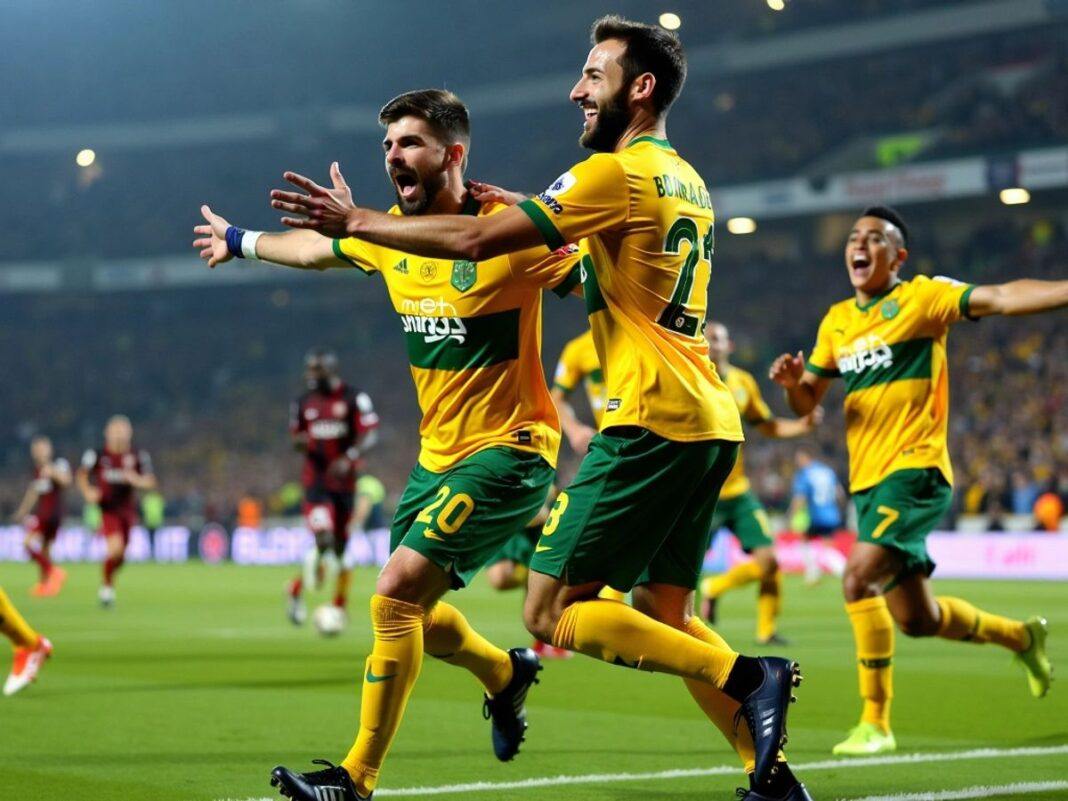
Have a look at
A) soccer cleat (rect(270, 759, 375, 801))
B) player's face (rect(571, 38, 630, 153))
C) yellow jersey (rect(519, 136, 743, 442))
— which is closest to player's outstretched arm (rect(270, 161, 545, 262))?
yellow jersey (rect(519, 136, 743, 442))

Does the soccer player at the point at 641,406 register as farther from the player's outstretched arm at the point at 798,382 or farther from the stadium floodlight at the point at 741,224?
the stadium floodlight at the point at 741,224

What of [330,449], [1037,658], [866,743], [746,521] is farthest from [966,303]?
[330,449]

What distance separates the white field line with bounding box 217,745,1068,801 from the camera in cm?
589

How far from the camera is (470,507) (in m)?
5.49

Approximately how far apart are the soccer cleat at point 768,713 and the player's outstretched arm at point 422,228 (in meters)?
1.49

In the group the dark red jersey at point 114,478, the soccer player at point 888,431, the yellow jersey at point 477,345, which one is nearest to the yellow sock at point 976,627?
the soccer player at point 888,431

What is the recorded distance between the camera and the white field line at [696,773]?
5.89 m

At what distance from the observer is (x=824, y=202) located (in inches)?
1523

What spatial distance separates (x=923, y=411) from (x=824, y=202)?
1260 inches

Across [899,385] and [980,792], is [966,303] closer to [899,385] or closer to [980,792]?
[899,385]

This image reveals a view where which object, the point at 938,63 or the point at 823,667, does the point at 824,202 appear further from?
the point at 823,667

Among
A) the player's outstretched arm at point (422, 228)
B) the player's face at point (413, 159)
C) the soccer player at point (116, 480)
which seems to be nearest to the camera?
the player's outstretched arm at point (422, 228)

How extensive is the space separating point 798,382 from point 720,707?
2645 millimetres

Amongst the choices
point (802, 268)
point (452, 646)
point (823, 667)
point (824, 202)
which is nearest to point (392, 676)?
point (452, 646)
